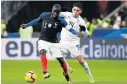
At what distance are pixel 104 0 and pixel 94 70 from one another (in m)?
13.6

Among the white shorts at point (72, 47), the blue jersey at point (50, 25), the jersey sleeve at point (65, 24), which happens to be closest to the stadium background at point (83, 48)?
the white shorts at point (72, 47)

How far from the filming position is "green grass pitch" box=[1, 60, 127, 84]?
1943cm

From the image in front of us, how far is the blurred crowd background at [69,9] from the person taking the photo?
35438 millimetres

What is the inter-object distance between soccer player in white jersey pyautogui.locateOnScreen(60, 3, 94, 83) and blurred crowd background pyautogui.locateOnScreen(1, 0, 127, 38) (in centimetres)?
1439

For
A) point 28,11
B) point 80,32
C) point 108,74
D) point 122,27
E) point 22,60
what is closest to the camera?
point 80,32

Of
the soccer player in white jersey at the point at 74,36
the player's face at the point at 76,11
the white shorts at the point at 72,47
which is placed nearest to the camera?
the player's face at the point at 76,11

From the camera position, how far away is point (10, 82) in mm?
18703

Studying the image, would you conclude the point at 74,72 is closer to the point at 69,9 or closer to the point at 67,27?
the point at 67,27

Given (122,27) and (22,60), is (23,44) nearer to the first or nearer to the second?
(22,60)

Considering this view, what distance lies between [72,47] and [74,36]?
368 mm

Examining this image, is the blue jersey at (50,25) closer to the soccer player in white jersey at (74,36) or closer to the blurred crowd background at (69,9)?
the soccer player in white jersey at (74,36)

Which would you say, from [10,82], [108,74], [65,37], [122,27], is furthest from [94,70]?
[122,27]

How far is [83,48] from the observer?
30031 mm

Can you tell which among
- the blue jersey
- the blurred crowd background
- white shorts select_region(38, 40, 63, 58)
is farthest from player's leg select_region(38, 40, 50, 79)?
the blurred crowd background
